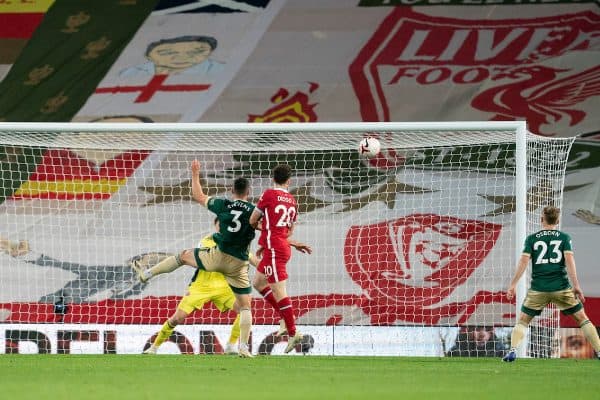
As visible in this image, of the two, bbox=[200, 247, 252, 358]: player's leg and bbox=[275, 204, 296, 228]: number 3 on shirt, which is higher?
bbox=[275, 204, 296, 228]: number 3 on shirt

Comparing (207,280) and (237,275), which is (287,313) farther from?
(207,280)

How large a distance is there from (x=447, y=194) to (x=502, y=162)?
4.38ft

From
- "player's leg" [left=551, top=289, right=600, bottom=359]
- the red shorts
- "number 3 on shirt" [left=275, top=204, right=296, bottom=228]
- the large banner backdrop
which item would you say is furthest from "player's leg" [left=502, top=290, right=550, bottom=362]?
the large banner backdrop

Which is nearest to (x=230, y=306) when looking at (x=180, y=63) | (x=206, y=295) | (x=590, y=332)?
(x=206, y=295)

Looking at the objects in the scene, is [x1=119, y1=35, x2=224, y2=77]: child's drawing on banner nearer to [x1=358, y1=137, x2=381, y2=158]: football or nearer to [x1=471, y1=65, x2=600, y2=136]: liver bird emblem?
[x1=471, y1=65, x2=600, y2=136]: liver bird emblem

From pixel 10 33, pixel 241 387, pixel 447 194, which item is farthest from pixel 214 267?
pixel 10 33

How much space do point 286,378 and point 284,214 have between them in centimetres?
260

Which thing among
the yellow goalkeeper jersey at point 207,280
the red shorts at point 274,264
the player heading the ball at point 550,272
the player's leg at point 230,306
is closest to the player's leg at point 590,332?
the player heading the ball at point 550,272

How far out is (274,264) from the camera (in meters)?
10.2

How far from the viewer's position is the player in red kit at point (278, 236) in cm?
1002

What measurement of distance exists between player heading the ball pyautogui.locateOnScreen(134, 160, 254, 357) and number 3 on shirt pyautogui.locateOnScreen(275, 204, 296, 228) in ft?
0.82

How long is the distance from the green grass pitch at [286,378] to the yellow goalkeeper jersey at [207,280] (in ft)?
3.30

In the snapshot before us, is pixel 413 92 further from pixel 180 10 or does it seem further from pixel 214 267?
pixel 214 267

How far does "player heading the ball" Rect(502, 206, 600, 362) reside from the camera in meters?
10.1
